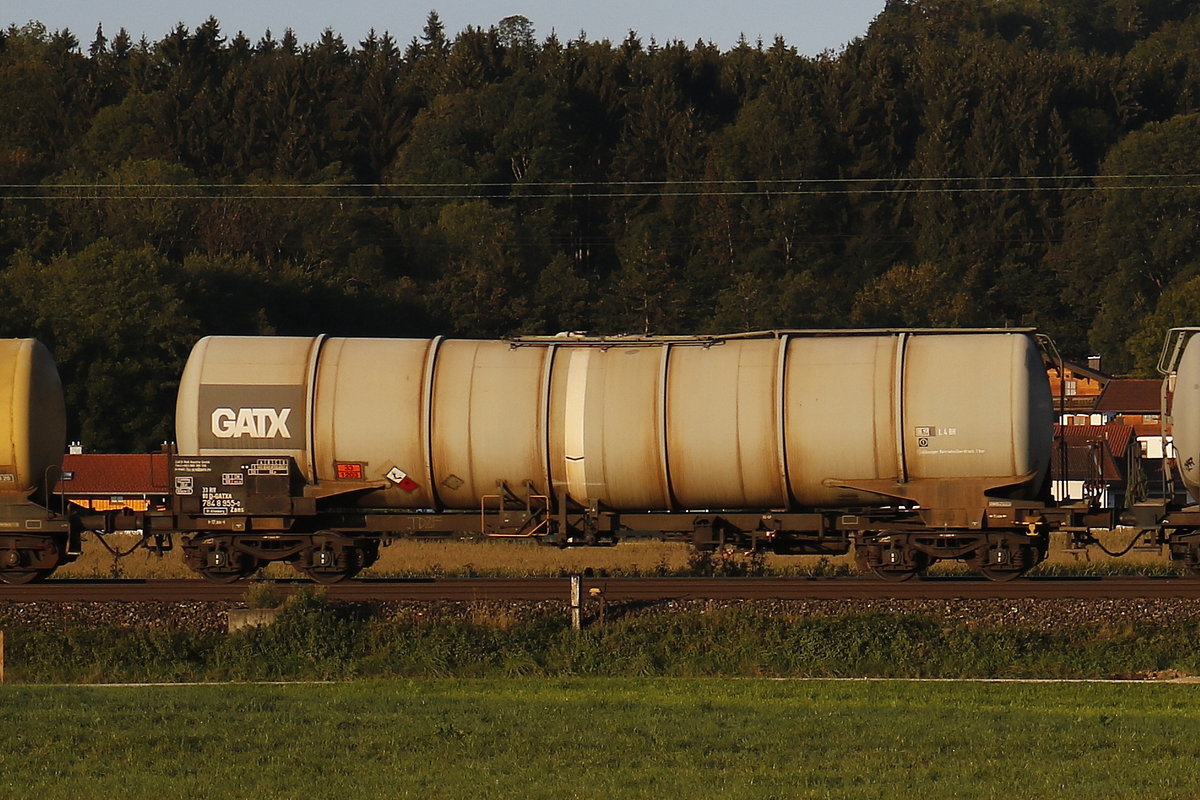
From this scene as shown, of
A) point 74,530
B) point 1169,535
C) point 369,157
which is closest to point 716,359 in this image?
point 1169,535

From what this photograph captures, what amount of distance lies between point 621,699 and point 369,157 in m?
114

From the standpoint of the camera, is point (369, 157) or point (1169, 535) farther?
point (369, 157)

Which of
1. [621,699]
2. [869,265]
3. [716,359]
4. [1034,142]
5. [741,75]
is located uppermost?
[741,75]

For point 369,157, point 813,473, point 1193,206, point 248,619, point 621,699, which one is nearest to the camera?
point 621,699

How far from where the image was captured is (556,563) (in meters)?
32.3

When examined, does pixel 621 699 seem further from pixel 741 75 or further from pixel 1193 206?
pixel 741 75

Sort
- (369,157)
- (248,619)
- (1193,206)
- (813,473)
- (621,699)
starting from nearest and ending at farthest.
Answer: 1. (621,699)
2. (248,619)
3. (813,473)
4. (1193,206)
5. (369,157)

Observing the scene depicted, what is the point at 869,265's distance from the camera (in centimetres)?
11212

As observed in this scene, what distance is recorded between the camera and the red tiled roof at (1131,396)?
3012 inches

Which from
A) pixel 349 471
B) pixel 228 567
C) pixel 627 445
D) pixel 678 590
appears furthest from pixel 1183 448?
pixel 228 567

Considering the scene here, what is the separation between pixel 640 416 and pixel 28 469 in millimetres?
8996

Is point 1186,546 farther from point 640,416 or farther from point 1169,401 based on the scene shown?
point 640,416

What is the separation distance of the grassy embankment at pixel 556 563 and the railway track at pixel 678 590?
244 cm

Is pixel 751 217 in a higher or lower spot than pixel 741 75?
lower
